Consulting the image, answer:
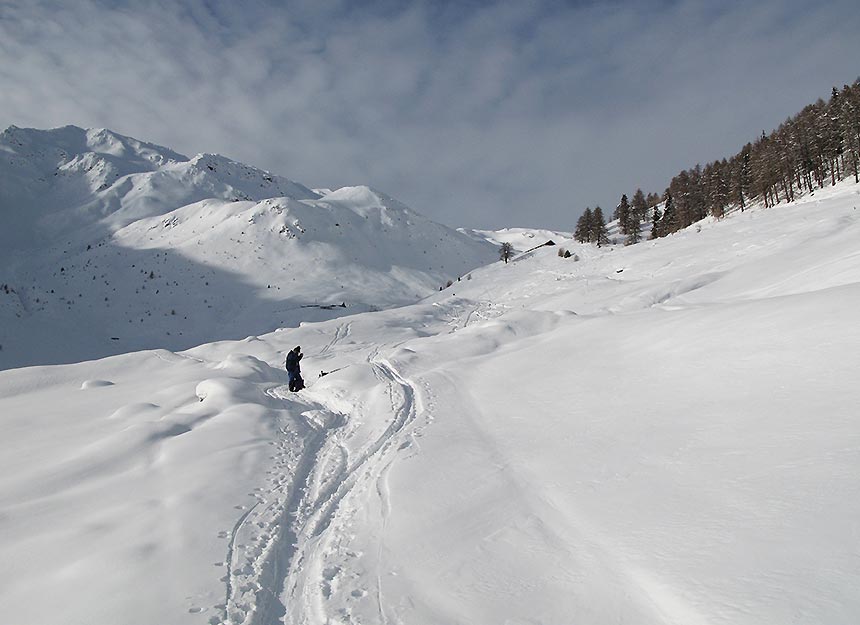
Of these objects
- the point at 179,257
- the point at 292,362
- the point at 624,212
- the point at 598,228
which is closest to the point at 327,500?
the point at 292,362

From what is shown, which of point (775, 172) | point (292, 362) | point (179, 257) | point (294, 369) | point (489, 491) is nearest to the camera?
point (489, 491)

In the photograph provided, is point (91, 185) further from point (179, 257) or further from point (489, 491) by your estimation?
point (489, 491)

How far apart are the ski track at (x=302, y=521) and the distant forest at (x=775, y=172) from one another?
5345 centimetres

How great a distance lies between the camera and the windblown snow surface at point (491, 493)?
331 centimetres

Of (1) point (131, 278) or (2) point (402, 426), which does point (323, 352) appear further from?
(1) point (131, 278)

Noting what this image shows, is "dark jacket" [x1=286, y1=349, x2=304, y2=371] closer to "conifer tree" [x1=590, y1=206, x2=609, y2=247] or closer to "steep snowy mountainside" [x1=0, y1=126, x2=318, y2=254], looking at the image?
"conifer tree" [x1=590, y1=206, x2=609, y2=247]

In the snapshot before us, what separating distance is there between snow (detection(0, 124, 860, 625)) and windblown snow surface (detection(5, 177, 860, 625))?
0.02 meters

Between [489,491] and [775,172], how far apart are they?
58346mm

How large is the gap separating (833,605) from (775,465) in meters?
1.76

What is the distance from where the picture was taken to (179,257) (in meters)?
44.9

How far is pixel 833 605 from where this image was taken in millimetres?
2564

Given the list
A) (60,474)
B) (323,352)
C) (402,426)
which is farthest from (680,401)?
(323,352)

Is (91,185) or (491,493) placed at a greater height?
(91,185)

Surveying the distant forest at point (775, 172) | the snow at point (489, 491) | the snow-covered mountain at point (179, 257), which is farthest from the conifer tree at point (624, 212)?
the snow at point (489, 491)
